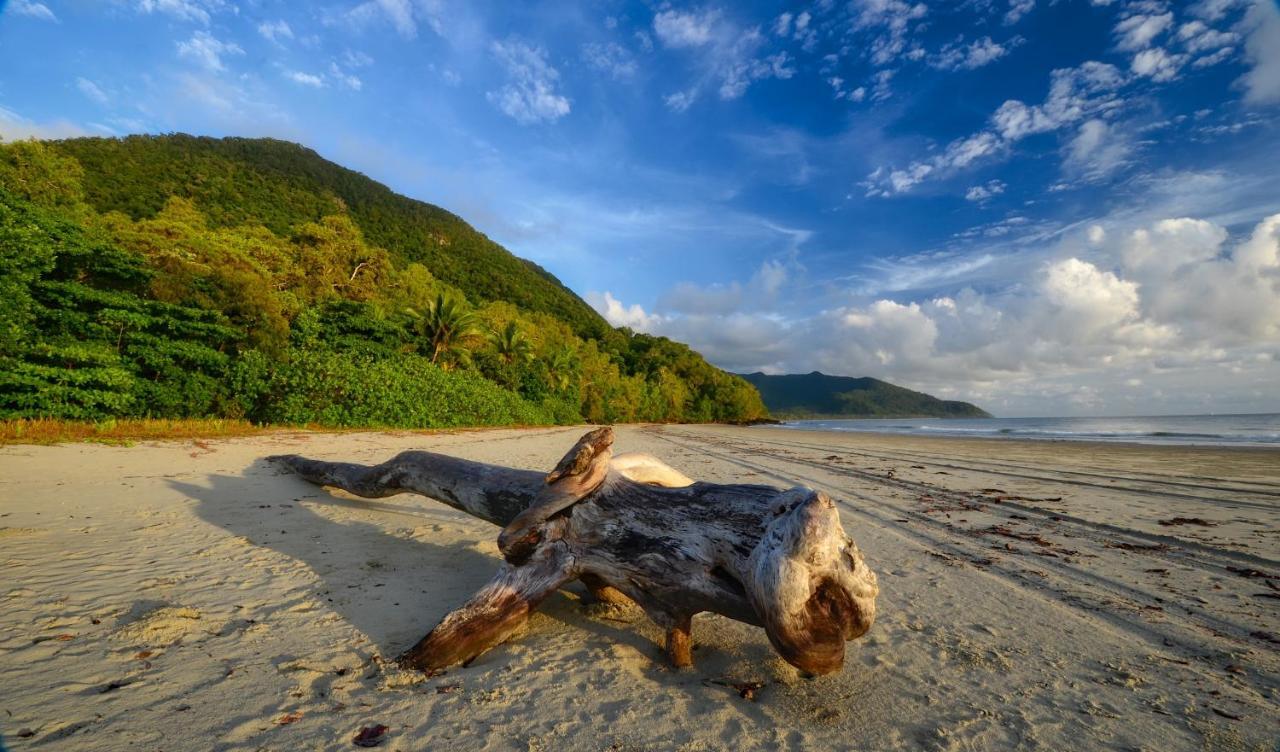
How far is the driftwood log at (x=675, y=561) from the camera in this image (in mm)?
2297

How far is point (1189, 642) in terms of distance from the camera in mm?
2930

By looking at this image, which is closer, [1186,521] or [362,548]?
[362,548]

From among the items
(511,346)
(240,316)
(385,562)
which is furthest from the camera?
(511,346)

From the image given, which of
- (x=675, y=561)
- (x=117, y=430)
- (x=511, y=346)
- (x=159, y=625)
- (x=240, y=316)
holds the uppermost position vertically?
(x=511, y=346)

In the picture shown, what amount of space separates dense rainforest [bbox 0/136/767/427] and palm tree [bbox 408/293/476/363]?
9 cm

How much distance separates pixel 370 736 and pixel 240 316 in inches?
857

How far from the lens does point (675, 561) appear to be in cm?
278

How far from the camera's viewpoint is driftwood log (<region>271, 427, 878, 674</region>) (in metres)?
2.30

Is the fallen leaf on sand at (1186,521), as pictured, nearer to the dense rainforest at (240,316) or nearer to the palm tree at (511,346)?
the dense rainforest at (240,316)

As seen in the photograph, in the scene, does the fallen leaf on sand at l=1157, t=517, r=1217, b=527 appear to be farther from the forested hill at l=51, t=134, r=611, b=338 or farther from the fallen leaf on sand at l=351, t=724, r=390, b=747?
the forested hill at l=51, t=134, r=611, b=338

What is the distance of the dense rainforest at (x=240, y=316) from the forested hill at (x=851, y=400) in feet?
358

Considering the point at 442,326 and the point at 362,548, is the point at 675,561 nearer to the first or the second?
the point at 362,548

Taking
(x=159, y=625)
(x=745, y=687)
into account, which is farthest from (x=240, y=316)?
(x=745, y=687)

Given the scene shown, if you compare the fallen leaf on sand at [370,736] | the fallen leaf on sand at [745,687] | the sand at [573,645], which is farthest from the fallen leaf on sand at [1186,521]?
the fallen leaf on sand at [370,736]
